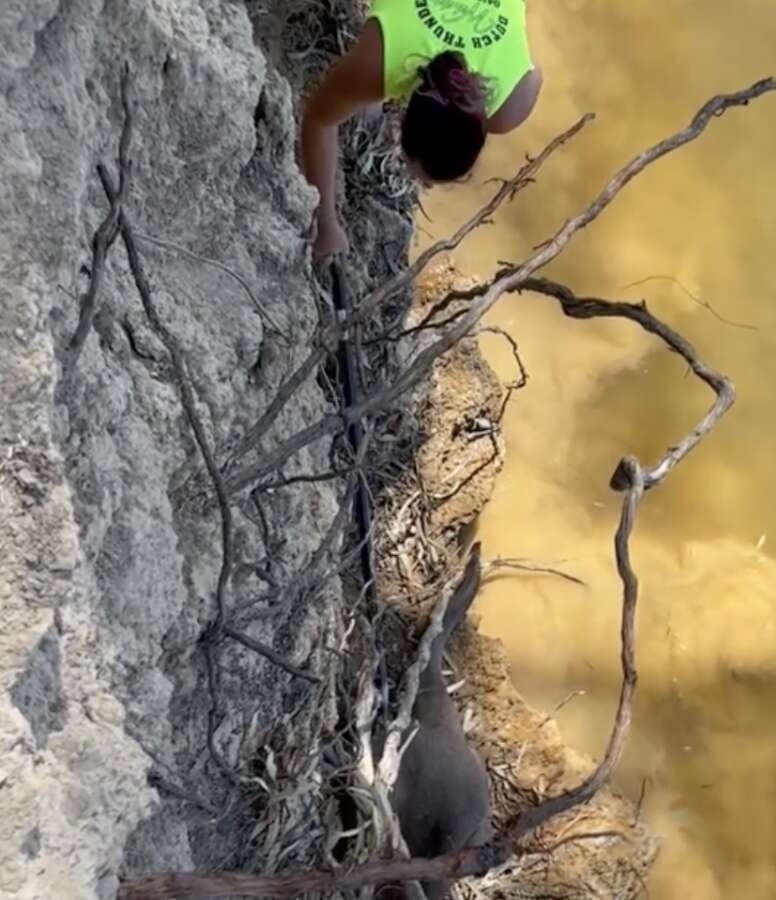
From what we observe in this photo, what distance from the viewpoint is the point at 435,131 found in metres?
1.24

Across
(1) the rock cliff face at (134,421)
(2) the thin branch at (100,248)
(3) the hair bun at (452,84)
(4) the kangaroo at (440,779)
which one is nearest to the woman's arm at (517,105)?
(3) the hair bun at (452,84)

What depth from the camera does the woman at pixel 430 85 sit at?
124cm

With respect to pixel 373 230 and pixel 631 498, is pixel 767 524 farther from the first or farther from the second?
pixel 631 498

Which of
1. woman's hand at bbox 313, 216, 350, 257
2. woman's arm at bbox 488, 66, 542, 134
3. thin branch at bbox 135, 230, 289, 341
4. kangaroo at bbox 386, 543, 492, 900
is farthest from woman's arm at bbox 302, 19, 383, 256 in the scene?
kangaroo at bbox 386, 543, 492, 900

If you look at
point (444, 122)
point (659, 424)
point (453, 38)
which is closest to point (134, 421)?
point (444, 122)

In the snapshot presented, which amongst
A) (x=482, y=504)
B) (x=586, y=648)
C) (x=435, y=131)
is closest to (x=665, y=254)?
(x=482, y=504)

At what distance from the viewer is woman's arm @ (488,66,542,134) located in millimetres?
1426

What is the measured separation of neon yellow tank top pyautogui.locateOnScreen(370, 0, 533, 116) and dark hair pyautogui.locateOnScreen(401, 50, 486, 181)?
4cm

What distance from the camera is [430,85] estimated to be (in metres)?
1.25

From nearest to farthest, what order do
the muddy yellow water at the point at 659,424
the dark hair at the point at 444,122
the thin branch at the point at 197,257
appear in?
the thin branch at the point at 197,257 < the dark hair at the point at 444,122 < the muddy yellow water at the point at 659,424

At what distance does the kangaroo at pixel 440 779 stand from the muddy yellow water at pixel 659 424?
214 millimetres

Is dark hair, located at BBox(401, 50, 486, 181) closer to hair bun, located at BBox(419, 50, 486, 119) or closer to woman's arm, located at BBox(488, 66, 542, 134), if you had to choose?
hair bun, located at BBox(419, 50, 486, 119)

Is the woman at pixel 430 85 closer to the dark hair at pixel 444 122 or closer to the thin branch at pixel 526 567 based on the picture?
the dark hair at pixel 444 122

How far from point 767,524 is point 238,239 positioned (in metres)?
1.11
